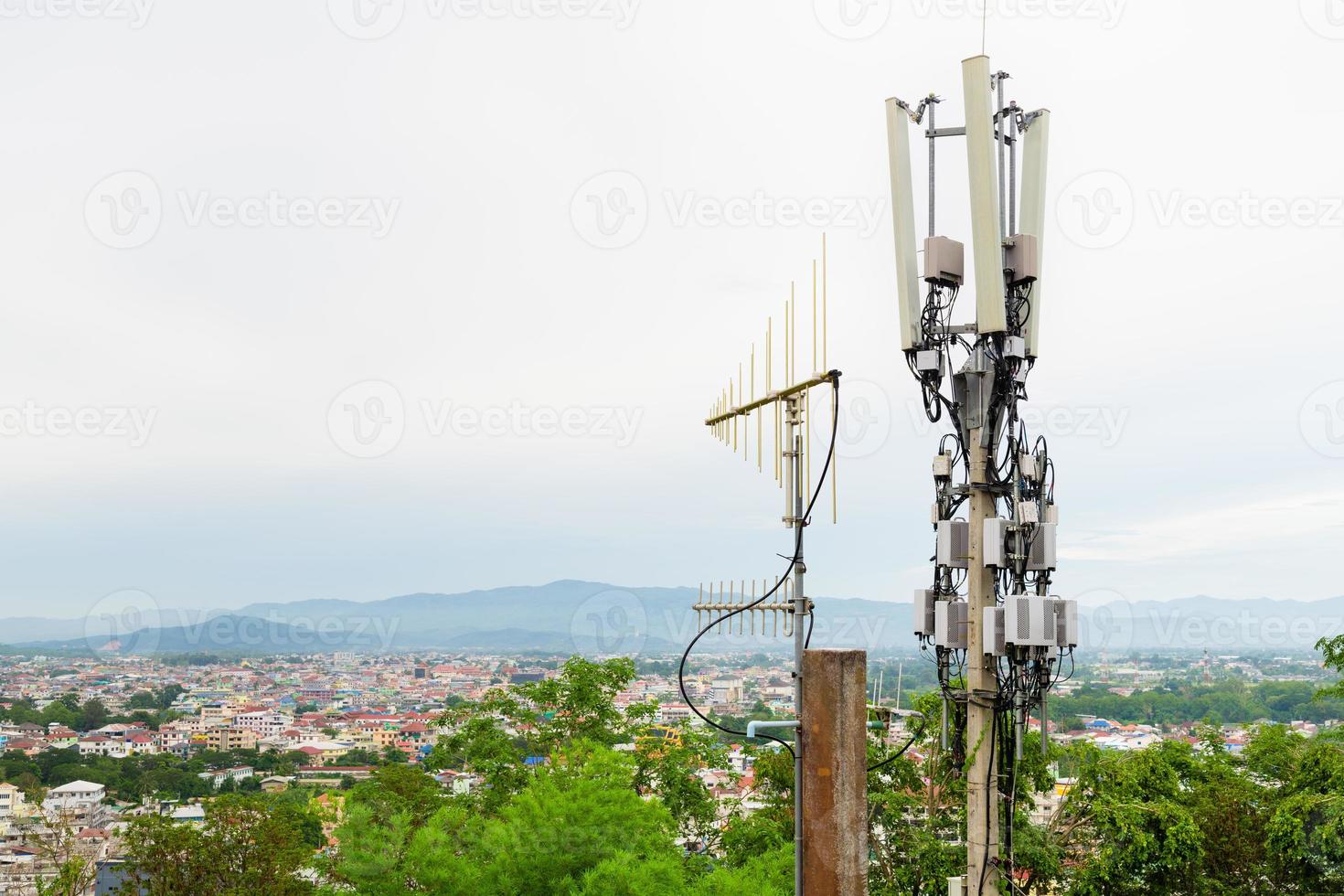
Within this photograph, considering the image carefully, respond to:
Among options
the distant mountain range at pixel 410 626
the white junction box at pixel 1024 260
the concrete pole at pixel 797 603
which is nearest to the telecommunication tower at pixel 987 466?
the white junction box at pixel 1024 260

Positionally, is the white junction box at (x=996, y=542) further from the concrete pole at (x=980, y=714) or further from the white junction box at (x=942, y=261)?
the white junction box at (x=942, y=261)

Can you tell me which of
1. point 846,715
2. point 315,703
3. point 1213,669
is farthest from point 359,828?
point 1213,669

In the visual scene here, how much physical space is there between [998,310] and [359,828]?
792 centimetres

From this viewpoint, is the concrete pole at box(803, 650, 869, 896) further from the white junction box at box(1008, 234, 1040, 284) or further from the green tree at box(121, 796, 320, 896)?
the green tree at box(121, 796, 320, 896)

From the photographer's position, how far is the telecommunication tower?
8664mm

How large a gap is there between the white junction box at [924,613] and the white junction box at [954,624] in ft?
0.65

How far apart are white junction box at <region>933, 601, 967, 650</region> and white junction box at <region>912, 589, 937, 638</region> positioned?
0.20 meters

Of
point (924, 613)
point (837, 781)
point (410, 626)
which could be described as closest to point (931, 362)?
point (924, 613)

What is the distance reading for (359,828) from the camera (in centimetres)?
1021

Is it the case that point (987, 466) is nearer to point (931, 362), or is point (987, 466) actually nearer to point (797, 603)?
point (931, 362)

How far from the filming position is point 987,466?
897 cm

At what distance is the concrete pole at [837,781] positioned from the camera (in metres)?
4.12

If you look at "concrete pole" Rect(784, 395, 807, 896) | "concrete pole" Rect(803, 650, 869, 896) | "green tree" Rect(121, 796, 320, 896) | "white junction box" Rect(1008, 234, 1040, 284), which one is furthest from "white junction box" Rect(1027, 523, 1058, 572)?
"green tree" Rect(121, 796, 320, 896)

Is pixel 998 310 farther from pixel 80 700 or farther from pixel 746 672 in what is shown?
pixel 80 700
